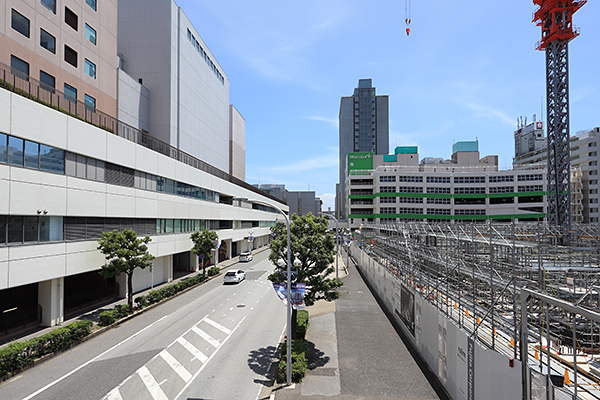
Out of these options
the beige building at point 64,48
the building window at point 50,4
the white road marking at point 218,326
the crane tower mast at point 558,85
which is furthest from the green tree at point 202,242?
the crane tower mast at point 558,85

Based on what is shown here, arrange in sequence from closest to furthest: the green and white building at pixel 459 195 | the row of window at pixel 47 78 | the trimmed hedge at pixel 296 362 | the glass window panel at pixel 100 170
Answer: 1. the trimmed hedge at pixel 296 362
2. the row of window at pixel 47 78
3. the glass window panel at pixel 100 170
4. the green and white building at pixel 459 195

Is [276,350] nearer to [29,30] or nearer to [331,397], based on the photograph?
[331,397]

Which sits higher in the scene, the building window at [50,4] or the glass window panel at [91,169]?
the building window at [50,4]

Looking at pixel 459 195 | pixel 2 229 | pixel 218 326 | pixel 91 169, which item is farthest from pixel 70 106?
pixel 459 195

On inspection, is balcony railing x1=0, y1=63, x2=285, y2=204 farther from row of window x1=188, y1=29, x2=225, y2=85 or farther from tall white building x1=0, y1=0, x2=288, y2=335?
row of window x1=188, y1=29, x2=225, y2=85

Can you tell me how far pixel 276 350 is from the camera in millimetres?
17828

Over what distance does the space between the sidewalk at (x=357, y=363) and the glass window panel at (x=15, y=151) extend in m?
18.1

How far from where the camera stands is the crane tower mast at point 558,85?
5400 centimetres

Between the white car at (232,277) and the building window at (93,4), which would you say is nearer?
the building window at (93,4)

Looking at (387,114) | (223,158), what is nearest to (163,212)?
(223,158)

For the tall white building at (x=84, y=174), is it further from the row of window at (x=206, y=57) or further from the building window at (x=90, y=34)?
the row of window at (x=206, y=57)

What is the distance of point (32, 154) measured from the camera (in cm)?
1961

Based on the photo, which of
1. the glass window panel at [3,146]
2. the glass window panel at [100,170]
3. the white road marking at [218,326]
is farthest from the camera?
the glass window panel at [100,170]

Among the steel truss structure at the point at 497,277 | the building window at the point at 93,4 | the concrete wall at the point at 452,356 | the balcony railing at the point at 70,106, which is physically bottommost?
the concrete wall at the point at 452,356
